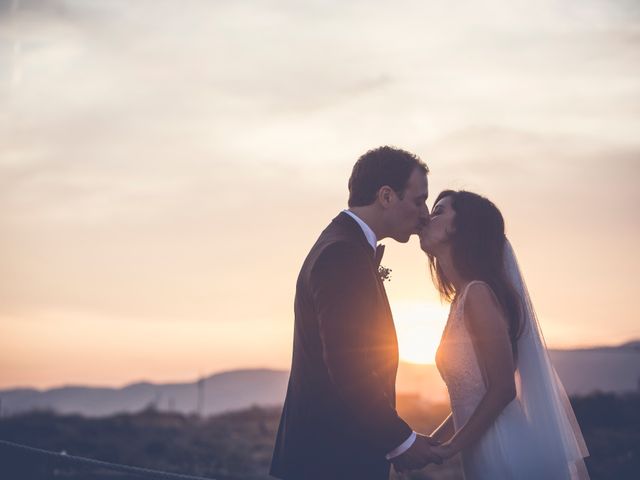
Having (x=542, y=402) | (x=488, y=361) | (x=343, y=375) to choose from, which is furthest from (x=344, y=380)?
(x=542, y=402)

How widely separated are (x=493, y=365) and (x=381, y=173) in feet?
3.94

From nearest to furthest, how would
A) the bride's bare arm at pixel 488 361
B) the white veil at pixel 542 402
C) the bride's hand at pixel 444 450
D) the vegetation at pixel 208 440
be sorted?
the bride's hand at pixel 444 450, the bride's bare arm at pixel 488 361, the white veil at pixel 542 402, the vegetation at pixel 208 440

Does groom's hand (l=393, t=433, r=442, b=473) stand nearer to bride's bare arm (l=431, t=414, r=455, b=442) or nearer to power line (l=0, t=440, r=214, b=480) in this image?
bride's bare arm (l=431, t=414, r=455, b=442)

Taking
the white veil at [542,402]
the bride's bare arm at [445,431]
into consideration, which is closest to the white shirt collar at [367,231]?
the white veil at [542,402]

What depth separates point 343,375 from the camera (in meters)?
4.71

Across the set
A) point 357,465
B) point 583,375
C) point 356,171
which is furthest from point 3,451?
point 583,375

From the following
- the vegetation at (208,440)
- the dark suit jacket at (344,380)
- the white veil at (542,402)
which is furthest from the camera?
the vegetation at (208,440)

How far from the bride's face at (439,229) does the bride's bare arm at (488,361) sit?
400 mm

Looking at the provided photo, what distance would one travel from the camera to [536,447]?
5.34 m

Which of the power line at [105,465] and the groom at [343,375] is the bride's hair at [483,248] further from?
the power line at [105,465]

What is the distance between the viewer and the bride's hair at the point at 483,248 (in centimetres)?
542

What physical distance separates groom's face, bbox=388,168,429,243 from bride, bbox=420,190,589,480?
0.30 m

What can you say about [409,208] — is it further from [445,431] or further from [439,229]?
[445,431]

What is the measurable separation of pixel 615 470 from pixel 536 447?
29.8 metres
